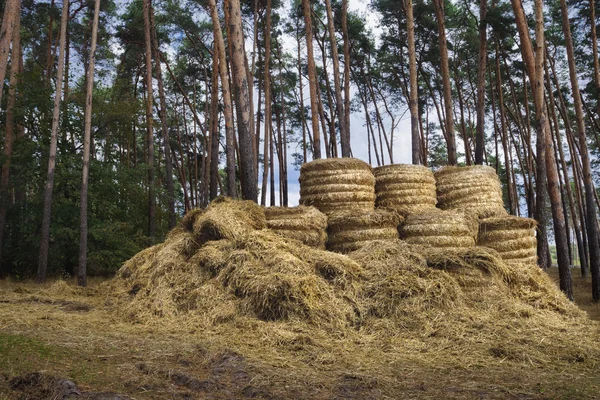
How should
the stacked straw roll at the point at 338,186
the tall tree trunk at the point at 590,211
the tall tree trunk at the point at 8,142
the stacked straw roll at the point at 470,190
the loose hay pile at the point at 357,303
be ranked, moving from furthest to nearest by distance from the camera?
the tall tree trunk at the point at 8,142, the tall tree trunk at the point at 590,211, the stacked straw roll at the point at 470,190, the stacked straw roll at the point at 338,186, the loose hay pile at the point at 357,303

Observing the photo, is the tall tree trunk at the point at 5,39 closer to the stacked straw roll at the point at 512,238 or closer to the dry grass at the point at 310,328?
the dry grass at the point at 310,328

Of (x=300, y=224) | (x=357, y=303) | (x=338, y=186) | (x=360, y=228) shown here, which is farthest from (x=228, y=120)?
(x=357, y=303)

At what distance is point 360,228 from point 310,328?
298 centimetres

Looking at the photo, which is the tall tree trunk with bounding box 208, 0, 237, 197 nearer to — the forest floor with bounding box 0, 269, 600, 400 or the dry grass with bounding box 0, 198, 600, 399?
the dry grass with bounding box 0, 198, 600, 399

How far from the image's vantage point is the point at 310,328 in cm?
613

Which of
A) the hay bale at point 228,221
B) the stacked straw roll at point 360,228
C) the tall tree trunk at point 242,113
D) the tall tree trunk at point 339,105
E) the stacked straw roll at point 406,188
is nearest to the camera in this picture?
the hay bale at point 228,221

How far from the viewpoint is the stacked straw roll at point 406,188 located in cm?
952

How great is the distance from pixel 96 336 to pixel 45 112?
44.4 feet

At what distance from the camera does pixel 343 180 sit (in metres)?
9.41

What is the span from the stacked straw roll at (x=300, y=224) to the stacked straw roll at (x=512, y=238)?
302 centimetres

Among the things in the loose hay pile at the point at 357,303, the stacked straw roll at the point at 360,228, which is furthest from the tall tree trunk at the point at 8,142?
the stacked straw roll at the point at 360,228

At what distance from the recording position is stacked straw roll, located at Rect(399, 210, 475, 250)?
27.7ft

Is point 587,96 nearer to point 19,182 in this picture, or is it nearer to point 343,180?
point 343,180

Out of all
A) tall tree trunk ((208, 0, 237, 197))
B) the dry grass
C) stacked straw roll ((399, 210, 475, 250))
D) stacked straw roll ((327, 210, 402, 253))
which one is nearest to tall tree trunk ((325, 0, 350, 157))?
tall tree trunk ((208, 0, 237, 197))
